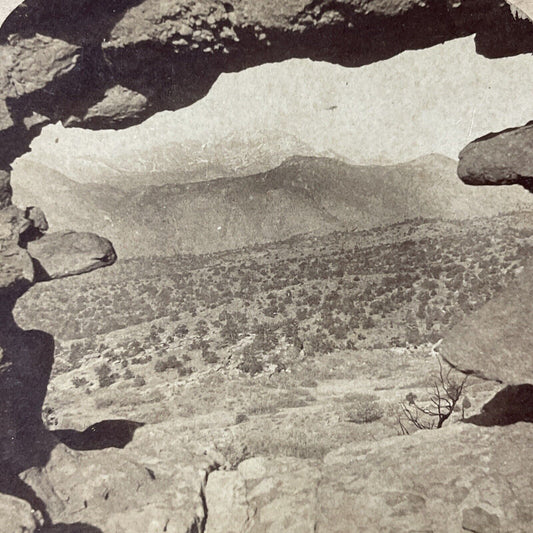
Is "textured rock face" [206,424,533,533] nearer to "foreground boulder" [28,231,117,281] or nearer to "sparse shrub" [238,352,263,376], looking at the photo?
"foreground boulder" [28,231,117,281]

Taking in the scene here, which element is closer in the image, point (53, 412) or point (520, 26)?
point (520, 26)

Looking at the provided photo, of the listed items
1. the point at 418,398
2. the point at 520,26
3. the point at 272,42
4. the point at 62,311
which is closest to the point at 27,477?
the point at 272,42

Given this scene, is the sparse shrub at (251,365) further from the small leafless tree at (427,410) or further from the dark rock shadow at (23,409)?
the dark rock shadow at (23,409)

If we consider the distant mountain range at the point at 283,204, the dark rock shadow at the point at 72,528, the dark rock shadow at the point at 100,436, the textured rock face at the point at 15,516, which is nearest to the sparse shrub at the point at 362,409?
the dark rock shadow at the point at 100,436

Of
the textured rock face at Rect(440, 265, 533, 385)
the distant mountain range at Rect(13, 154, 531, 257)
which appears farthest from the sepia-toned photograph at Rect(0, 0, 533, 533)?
the distant mountain range at Rect(13, 154, 531, 257)

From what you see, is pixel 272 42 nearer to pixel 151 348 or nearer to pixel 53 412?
pixel 53 412

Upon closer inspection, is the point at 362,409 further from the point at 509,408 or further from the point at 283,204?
the point at 283,204

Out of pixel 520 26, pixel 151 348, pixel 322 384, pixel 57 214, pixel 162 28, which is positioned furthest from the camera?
pixel 57 214

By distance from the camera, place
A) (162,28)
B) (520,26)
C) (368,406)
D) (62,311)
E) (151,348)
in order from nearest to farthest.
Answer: (520,26)
(162,28)
(368,406)
(151,348)
(62,311)
